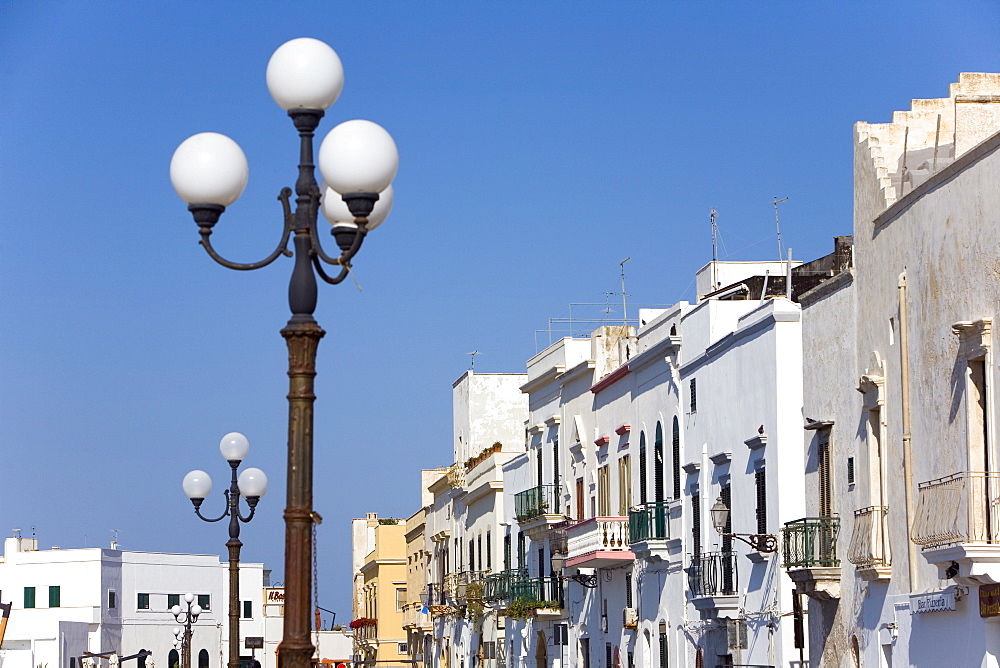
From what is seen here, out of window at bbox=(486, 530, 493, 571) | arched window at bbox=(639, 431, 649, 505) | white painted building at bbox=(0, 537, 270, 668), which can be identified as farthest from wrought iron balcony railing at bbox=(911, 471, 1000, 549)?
white painted building at bbox=(0, 537, 270, 668)

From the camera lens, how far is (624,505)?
3653 centimetres

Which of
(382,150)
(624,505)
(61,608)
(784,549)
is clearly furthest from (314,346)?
(61,608)

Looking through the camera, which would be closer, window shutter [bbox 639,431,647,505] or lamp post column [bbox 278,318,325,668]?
lamp post column [bbox 278,318,325,668]

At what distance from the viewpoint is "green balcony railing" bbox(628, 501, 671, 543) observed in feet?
108

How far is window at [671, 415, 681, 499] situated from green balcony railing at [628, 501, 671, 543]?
468 mm

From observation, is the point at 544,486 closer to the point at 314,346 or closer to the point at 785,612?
the point at 785,612

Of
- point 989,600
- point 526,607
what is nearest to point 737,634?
point 989,600

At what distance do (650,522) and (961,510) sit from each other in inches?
612

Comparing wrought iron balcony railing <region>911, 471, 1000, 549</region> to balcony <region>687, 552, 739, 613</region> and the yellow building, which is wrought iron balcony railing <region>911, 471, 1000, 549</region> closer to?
balcony <region>687, 552, 739, 613</region>

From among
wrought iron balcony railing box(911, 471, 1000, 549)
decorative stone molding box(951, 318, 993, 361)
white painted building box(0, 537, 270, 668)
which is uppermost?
decorative stone molding box(951, 318, 993, 361)

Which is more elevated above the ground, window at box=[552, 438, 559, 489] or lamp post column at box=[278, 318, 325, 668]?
window at box=[552, 438, 559, 489]

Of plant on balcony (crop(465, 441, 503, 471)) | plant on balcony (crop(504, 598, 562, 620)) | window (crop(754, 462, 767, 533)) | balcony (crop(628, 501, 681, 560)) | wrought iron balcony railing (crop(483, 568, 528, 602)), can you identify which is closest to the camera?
window (crop(754, 462, 767, 533))

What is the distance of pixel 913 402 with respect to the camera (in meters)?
21.1

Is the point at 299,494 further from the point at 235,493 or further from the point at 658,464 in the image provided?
the point at 658,464
